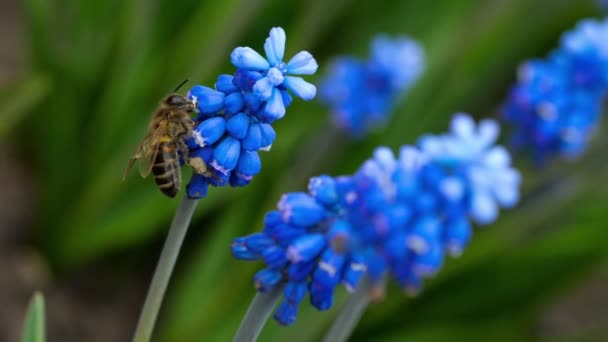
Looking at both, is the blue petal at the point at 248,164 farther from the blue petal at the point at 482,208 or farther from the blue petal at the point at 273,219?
the blue petal at the point at 482,208

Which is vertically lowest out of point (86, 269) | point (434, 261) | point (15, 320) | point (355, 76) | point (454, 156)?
point (434, 261)

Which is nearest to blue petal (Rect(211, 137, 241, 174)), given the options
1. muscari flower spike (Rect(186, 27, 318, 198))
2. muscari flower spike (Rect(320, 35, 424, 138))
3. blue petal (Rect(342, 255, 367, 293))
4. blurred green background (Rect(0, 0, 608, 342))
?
muscari flower spike (Rect(186, 27, 318, 198))

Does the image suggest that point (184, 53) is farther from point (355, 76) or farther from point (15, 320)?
point (15, 320)

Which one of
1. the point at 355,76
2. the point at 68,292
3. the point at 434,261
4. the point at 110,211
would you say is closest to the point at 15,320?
the point at 68,292

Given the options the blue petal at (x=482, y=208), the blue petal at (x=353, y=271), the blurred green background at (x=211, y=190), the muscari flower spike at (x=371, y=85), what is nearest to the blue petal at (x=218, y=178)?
the blue petal at (x=353, y=271)

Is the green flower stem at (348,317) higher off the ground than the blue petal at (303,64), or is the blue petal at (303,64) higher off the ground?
the blue petal at (303,64)

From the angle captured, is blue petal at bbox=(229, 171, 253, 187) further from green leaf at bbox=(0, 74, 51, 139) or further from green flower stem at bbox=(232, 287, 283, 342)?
green leaf at bbox=(0, 74, 51, 139)
